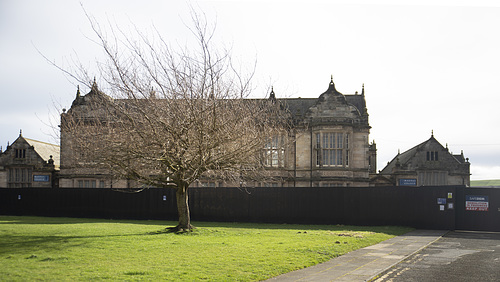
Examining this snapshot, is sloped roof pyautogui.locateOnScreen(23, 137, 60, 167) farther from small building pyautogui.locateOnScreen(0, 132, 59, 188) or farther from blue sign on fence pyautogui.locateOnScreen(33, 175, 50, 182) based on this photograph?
blue sign on fence pyautogui.locateOnScreen(33, 175, 50, 182)

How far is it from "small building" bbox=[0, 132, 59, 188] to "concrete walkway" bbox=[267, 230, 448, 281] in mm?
31482

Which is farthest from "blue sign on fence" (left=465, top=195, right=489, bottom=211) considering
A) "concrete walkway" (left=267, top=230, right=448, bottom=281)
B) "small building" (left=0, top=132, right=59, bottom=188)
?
"small building" (left=0, top=132, right=59, bottom=188)

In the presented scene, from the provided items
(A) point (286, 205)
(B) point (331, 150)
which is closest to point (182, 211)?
(A) point (286, 205)

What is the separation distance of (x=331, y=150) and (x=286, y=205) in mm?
8642

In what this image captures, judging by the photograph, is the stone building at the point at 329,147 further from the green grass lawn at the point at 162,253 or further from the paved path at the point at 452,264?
the paved path at the point at 452,264

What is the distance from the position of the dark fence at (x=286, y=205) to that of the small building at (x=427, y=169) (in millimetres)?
15991

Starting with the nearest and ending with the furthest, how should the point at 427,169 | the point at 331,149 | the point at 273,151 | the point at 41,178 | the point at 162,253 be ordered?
1. the point at 162,253
2. the point at 273,151
3. the point at 331,149
4. the point at 41,178
5. the point at 427,169

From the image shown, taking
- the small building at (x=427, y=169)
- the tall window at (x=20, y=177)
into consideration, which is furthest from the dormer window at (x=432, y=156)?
the tall window at (x=20, y=177)

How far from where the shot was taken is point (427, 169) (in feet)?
131

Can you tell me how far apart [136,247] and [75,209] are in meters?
16.8

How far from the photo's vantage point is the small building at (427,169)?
1563 inches

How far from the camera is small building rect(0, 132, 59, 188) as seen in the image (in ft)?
129

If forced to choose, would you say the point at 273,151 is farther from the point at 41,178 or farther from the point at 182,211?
the point at 41,178

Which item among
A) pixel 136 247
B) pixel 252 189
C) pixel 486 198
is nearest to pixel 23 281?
pixel 136 247
